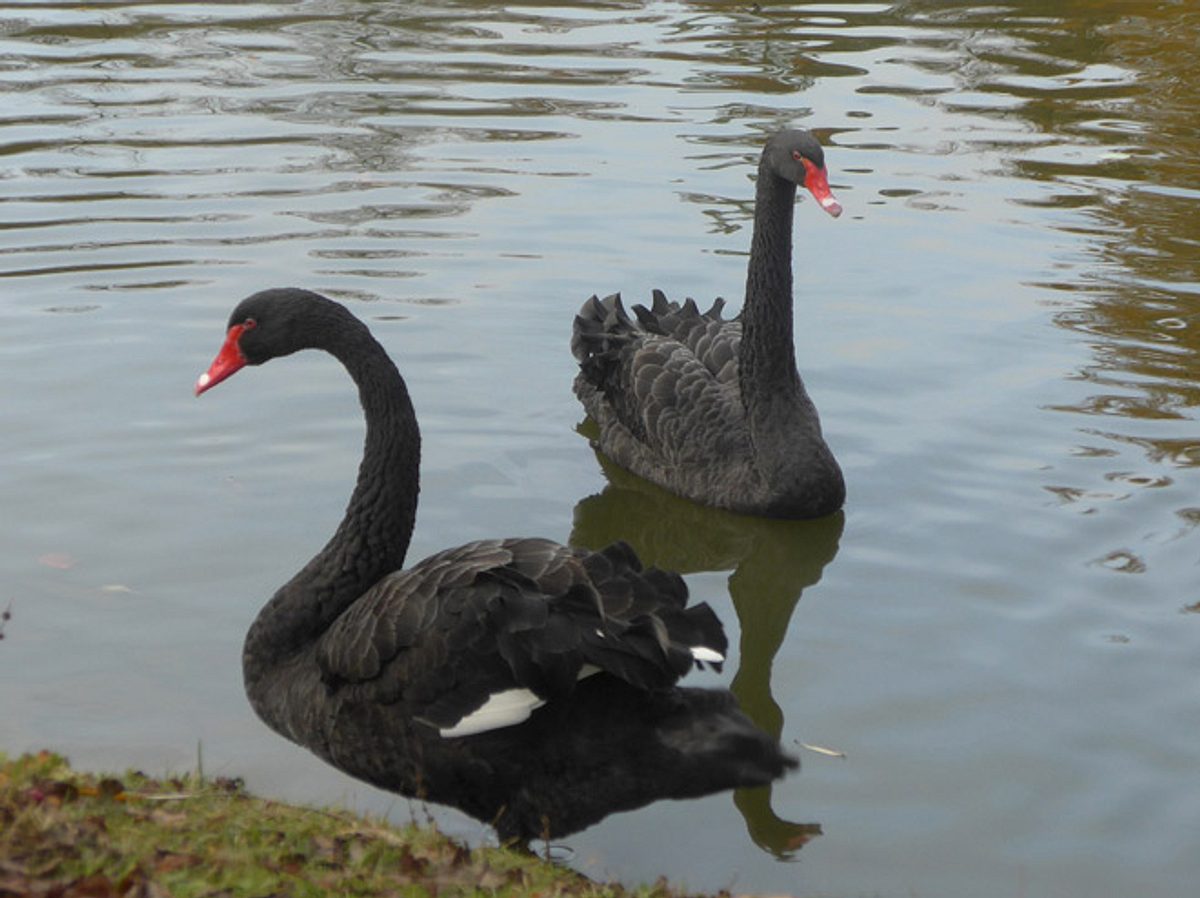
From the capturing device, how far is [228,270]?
30.0ft

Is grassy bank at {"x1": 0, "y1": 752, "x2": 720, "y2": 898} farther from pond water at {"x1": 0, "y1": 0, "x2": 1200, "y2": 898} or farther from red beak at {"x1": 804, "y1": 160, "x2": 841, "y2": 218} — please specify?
red beak at {"x1": 804, "y1": 160, "x2": 841, "y2": 218}

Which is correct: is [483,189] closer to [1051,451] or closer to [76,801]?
[1051,451]

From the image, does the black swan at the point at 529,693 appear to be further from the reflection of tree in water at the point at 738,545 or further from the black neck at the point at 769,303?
the black neck at the point at 769,303

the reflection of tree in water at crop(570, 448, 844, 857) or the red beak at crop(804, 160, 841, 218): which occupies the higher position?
the red beak at crop(804, 160, 841, 218)

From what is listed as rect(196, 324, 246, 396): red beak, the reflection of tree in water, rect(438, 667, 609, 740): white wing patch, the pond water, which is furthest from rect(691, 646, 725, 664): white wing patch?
rect(196, 324, 246, 396): red beak

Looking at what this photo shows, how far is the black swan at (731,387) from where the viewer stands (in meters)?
6.99

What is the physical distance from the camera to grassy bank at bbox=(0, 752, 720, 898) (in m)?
3.72

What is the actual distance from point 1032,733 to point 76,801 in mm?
2709

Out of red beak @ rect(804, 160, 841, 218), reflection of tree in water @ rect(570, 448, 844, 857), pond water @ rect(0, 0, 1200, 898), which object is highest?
red beak @ rect(804, 160, 841, 218)

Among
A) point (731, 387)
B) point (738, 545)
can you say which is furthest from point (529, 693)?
point (731, 387)

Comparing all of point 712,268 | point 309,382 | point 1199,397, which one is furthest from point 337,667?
point 712,268

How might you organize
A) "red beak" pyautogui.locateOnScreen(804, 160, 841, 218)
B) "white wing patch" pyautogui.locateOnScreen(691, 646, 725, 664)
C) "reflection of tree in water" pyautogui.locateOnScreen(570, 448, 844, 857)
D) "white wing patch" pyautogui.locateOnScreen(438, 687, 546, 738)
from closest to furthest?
"white wing patch" pyautogui.locateOnScreen(691, 646, 725, 664) → "white wing patch" pyautogui.locateOnScreen(438, 687, 546, 738) → "reflection of tree in water" pyautogui.locateOnScreen(570, 448, 844, 857) → "red beak" pyautogui.locateOnScreen(804, 160, 841, 218)

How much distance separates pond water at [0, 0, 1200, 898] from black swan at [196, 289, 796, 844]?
11.0 inches

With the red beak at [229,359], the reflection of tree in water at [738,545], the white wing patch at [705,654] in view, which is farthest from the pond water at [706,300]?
the red beak at [229,359]
